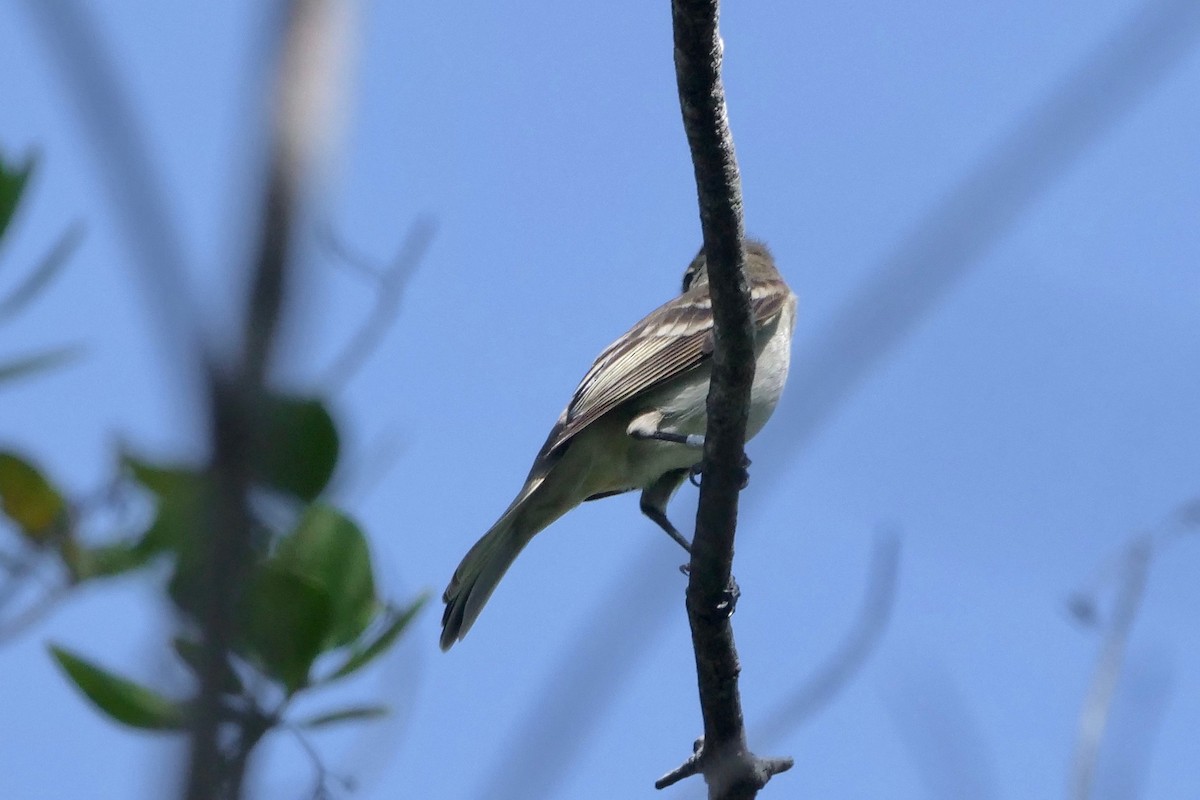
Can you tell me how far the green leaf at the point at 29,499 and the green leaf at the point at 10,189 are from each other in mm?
771

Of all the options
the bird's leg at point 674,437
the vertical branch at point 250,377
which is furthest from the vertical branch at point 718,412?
the vertical branch at point 250,377

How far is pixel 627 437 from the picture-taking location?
751 centimetres

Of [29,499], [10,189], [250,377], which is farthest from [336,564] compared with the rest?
[250,377]

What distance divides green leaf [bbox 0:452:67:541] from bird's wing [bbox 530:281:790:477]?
318 cm

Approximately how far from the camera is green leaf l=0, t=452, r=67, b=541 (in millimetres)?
4355

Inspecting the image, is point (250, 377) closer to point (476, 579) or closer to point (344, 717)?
point (344, 717)

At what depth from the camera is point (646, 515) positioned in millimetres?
7949

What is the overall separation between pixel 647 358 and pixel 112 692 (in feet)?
14.4

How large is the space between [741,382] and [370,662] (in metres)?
1.93

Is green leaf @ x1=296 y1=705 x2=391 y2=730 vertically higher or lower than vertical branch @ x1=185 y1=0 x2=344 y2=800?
higher

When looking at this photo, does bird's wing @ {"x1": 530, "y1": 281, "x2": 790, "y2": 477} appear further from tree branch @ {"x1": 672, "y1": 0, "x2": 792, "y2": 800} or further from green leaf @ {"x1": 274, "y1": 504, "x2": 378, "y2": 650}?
green leaf @ {"x1": 274, "y1": 504, "x2": 378, "y2": 650}

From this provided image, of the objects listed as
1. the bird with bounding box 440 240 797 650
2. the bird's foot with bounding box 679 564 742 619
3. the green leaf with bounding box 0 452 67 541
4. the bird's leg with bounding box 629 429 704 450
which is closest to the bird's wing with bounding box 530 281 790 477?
the bird with bounding box 440 240 797 650

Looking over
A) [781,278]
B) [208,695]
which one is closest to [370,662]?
[208,695]

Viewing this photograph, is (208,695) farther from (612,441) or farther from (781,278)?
(781,278)
